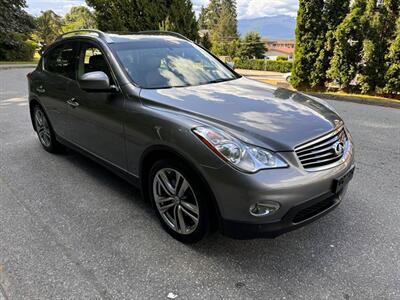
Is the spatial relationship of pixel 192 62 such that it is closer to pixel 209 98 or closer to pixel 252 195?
A: pixel 209 98

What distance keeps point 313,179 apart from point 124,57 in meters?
2.13

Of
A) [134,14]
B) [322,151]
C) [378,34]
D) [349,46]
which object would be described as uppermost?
[134,14]

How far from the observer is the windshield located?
10.7 feet

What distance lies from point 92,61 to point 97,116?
0.66 metres

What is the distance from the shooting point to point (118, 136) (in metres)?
3.13

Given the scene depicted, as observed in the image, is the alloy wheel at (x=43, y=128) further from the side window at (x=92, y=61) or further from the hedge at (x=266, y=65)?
the hedge at (x=266, y=65)

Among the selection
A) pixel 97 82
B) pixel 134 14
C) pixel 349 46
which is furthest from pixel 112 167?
pixel 134 14

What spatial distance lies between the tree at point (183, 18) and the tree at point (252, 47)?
3656 cm

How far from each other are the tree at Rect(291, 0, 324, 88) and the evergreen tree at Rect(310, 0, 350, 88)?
0.11 meters

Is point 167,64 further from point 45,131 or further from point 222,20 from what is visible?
point 222,20

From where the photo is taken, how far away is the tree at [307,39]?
1039 cm

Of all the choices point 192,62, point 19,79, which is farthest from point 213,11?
point 192,62

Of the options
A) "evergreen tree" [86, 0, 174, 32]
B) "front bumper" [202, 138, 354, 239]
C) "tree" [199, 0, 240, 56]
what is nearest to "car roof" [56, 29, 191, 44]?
"front bumper" [202, 138, 354, 239]

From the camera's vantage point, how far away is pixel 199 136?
2.38 metres
